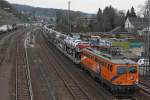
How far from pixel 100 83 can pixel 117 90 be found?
5358 mm

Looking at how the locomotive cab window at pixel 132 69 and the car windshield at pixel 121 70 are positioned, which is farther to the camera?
the locomotive cab window at pixel 132 69

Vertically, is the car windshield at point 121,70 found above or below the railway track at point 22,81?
above

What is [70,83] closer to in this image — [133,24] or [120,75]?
[120,75]

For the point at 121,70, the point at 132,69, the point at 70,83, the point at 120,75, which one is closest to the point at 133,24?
the point at 70,83

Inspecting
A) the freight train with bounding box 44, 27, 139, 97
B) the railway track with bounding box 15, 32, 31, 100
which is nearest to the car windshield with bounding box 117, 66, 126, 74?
the freight train with bounding box 44, 27, 139, 97

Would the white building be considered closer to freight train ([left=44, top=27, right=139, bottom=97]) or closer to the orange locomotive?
freight train ([left=44, top=27, right=139, bottom=97])

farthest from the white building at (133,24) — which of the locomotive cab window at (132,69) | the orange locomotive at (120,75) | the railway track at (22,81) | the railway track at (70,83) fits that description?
the locomotive cab window at (132,69)

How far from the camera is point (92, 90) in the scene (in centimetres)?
3077

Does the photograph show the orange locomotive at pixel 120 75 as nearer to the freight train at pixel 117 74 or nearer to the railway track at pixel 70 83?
the freight train at pixel 117 74

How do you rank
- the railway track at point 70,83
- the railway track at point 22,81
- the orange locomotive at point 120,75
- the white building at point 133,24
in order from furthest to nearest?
the white building at point 133,24 → the railway track at point 22,81 → the railway track at point 70,83 → the orange locomotive at point 120,75

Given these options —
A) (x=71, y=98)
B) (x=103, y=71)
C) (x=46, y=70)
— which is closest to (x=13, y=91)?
(x=71, y=98)

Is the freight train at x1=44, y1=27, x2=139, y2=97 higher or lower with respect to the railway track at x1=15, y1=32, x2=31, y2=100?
higher

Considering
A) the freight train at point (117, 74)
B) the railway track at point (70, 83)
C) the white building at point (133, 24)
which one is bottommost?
the railway track at point (70, 83)

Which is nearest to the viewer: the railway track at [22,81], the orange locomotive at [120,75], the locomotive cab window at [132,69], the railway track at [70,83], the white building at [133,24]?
the orange locomotive at [120,75]
